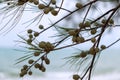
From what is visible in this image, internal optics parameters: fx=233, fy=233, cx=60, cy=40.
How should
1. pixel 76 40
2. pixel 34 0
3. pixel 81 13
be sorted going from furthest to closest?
pixel 81 13 → pixel 34 0 → pixel 76 40

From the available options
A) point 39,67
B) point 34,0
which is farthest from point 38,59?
point 34,0

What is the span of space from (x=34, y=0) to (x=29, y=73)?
0.48 feet

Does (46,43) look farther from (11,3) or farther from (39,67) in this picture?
(11,3)

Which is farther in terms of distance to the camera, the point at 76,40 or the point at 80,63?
the point at 80,63

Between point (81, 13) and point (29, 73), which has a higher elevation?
point (81, 13)

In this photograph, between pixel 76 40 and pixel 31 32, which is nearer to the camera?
pixel 76 40

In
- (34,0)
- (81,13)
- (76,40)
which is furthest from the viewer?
(81,13)

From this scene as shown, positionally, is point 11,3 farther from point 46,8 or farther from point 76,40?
point 76,40

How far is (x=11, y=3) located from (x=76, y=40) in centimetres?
22

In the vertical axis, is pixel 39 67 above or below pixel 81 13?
below

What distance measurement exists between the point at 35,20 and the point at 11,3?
7cm

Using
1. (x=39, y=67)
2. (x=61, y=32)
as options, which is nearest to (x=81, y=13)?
(x=61, y=32)

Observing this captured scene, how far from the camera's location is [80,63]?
0.49m

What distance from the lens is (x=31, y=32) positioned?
1.53 ft
